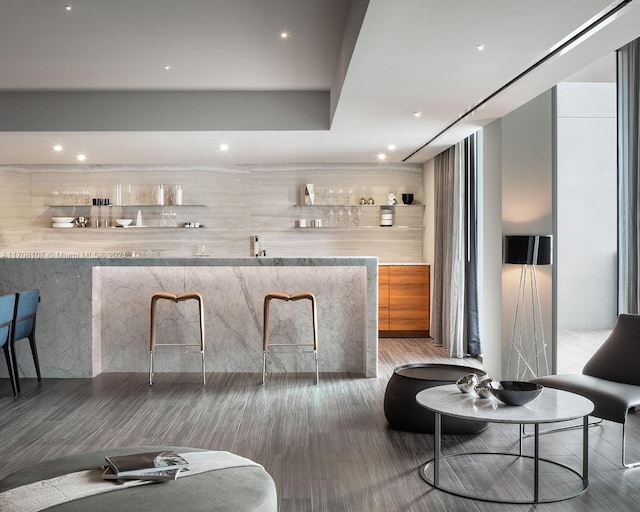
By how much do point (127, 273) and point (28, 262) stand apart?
100 cm

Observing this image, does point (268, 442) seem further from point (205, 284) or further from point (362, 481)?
→ point (205, 284)

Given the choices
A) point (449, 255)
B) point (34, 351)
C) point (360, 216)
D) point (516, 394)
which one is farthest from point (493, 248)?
point (34, 351)

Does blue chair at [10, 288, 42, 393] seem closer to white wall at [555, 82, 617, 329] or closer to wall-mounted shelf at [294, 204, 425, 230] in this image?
wall-mounted shelf at [294, 204, 425, 230]

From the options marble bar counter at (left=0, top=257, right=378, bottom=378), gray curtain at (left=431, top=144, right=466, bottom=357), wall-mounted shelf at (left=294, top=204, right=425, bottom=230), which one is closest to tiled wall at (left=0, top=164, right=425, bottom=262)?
wall-mounted shelf at (left=294, top=204, right=425, bottom=230)

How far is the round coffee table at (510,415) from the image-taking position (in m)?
3.61

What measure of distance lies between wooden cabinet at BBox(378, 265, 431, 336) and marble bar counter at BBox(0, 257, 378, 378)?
7.49 feet

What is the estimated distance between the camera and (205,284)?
7.17m

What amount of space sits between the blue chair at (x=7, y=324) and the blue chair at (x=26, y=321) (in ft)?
0.17

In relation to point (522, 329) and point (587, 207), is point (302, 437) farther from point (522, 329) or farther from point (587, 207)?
point (587, 207)

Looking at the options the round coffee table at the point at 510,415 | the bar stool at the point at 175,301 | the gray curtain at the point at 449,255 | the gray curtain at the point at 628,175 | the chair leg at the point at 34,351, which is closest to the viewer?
the round coffee table at the point at 510,415

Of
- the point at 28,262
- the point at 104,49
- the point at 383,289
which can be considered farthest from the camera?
the point at 383,289

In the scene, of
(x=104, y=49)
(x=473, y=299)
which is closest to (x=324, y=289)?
A: (x=473, y=299)

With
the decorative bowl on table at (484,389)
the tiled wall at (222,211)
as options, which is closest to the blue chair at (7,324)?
the tiled wall at (222,211)

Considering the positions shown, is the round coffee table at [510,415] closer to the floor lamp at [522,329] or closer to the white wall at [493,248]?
the floor lamp at [522,329]
